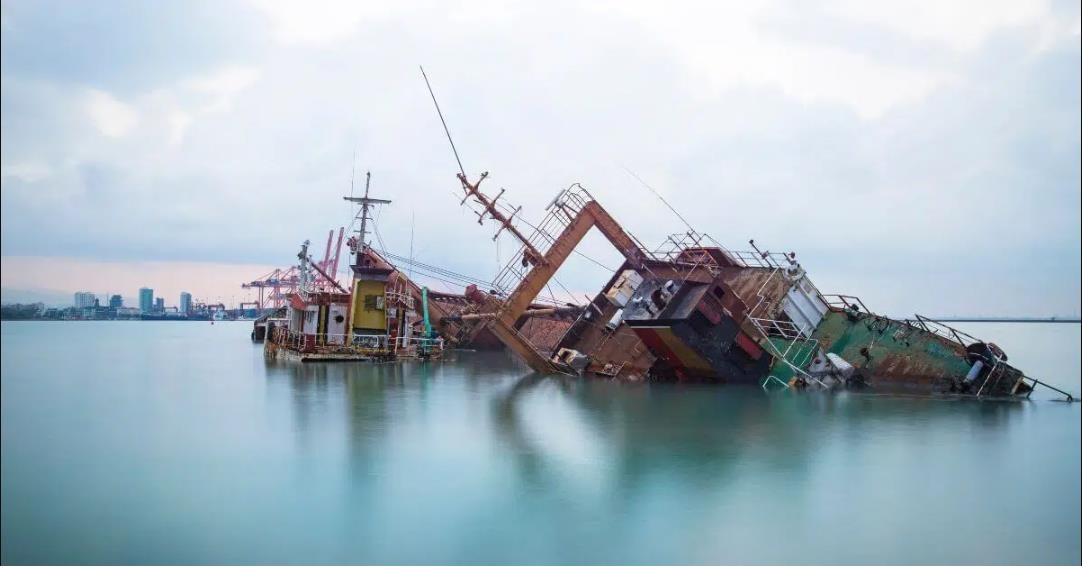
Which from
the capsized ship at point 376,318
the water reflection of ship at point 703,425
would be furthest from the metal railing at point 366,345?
the water reflection of ship at point 703,425

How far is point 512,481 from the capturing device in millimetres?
11719

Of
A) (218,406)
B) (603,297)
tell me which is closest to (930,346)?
(603,297)

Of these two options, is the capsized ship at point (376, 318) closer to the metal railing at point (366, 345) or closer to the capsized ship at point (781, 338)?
the metal railing at point (366, 345)

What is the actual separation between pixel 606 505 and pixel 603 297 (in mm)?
16151

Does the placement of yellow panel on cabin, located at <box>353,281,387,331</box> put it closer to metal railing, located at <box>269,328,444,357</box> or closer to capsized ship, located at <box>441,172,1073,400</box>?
metal railing, located at <box>269,328,444,357</box>

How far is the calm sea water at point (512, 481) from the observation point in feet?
29.3

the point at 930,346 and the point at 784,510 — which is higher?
the point at 930,346

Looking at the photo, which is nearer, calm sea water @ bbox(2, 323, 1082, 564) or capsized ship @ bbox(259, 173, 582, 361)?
calm sea water @ bbox(2, 323, 1082, 564)

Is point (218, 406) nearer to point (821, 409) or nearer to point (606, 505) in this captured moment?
point (606, 505)

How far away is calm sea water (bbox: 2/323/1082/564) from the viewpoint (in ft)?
29.3

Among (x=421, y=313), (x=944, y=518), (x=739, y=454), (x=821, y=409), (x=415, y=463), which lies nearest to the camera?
(x=944, y=518)

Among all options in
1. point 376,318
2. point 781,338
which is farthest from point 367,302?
point 781,338

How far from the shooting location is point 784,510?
34.4 feet

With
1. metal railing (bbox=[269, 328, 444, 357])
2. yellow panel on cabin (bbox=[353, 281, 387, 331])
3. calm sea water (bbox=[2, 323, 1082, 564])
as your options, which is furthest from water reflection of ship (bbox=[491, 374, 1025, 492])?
yellow panel on cabin (bbox=[353, 281, 387, 331])
